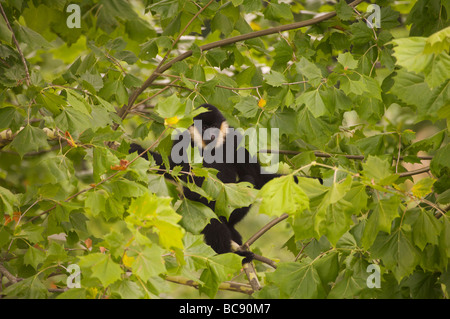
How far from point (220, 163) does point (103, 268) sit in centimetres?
214

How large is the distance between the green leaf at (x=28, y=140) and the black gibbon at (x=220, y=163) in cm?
94

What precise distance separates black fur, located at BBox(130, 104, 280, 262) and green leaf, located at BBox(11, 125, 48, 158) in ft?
2.97

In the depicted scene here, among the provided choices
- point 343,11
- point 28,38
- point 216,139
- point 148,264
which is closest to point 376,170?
point 148,264

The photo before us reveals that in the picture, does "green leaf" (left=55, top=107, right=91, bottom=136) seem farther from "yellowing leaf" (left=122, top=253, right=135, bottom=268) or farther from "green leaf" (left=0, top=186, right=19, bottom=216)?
"yellowing leaf" (left=122, top=253, right=135, bottom=268)

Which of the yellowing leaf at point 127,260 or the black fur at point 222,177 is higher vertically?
the yellowing leaf at point 127,260

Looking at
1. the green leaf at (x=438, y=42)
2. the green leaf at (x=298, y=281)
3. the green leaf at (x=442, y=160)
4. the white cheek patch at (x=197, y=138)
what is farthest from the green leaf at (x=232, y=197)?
the white cheek patch at (x=197, y=138)

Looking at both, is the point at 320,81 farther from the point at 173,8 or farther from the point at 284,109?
the point at 173,8

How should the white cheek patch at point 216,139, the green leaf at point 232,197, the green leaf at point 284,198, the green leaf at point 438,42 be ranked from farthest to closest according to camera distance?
the white cheek patch at point 216,139, the green leaf at point 232,197, the green leaf at point 284,198, the green leaf at point 438,42

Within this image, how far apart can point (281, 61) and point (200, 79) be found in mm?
505

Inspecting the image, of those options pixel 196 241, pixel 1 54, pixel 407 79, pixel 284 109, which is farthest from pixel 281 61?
pixel 1 54

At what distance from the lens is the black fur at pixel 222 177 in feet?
10.9

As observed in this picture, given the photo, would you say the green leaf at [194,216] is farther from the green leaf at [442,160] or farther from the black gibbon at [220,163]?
the green leaf at [442,160]

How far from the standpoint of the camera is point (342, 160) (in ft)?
8.77

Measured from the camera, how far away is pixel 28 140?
7.48ft
